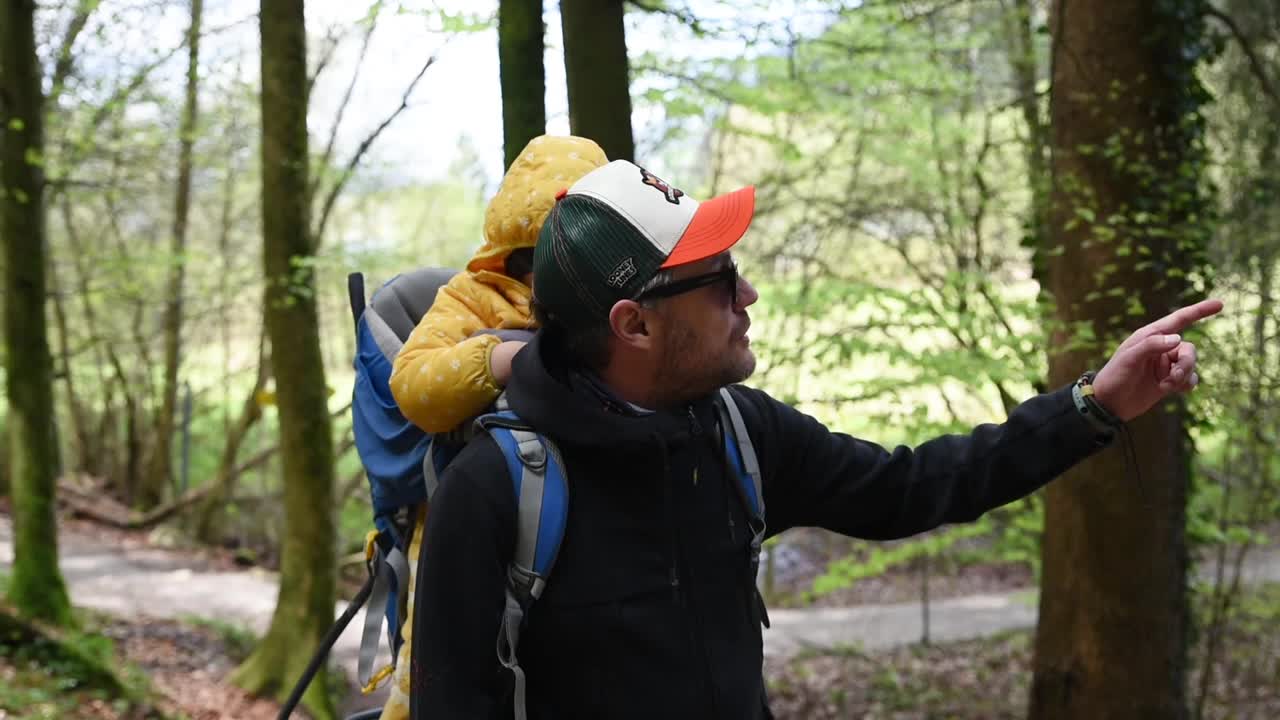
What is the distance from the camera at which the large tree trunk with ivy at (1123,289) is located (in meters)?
5.75

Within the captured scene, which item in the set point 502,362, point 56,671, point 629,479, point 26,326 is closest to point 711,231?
point 629,479

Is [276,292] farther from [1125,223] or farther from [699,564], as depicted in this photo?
[699,564]

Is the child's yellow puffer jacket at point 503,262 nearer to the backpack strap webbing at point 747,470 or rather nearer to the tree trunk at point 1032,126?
the backpack strap webbing at point 747,470

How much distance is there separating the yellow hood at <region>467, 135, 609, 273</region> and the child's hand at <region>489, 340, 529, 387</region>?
36cm

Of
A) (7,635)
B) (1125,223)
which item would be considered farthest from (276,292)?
(1125,223)

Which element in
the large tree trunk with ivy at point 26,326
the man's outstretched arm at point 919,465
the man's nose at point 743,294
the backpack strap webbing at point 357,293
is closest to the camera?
the man's nose at point 743,294

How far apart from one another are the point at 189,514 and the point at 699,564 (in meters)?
17.5

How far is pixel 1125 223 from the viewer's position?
5.78 meters

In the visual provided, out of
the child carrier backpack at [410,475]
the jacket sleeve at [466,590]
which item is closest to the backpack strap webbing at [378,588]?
the child carrier backpack at [410,475]

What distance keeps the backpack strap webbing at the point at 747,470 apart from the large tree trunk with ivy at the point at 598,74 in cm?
221

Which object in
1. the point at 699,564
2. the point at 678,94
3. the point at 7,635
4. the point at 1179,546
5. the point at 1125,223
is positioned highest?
the point at 678,94

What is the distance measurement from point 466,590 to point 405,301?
1.13 metres

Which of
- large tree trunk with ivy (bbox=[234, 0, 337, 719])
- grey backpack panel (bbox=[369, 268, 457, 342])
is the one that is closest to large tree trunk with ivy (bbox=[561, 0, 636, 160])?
grey backpack panel (bbox=[369, 268, 457, 342])

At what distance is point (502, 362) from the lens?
2.06 meters
